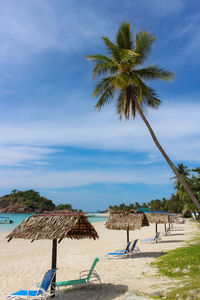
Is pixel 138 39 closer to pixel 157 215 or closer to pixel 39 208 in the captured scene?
pixel 157 215

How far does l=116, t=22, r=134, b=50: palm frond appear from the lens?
35.3ft

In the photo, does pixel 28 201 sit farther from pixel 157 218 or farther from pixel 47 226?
pixel 47 226

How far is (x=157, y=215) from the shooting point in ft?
67.7

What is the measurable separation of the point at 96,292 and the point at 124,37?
32.4 ft

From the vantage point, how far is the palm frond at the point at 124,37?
35.3ft

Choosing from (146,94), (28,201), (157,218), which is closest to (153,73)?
(146,94)

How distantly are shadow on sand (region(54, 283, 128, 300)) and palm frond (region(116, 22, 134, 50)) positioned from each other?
9.37m

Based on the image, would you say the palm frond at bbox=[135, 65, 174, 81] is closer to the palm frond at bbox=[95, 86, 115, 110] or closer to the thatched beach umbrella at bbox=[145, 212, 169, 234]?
the palm frond at bbox=[95, 86, 115, 110]

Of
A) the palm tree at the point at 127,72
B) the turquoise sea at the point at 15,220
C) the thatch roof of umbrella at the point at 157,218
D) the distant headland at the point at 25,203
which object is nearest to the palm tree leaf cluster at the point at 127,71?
the palm tree at the point at 127,72

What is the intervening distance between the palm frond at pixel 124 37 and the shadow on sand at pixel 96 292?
9.37 meters

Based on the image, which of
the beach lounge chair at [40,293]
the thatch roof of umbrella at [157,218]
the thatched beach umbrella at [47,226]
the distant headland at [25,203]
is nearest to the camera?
the beach lounge chair at [40,293]

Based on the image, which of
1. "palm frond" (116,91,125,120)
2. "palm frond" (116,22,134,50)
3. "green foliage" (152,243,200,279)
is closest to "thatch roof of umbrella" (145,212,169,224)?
"green foliage" (152,243,200,279)

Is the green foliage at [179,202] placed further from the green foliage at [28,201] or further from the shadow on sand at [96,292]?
the green foliage at [28,201]

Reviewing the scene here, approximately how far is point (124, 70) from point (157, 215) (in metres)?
14.1
